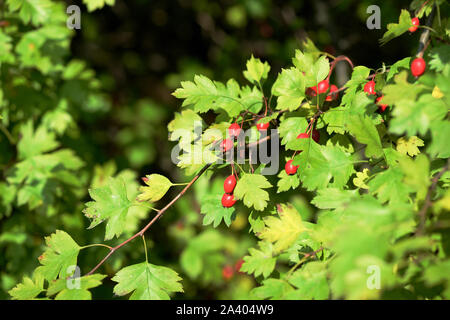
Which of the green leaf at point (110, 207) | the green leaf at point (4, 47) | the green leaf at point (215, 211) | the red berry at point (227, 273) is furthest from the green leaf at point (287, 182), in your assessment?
the red berry at point (227, 273)

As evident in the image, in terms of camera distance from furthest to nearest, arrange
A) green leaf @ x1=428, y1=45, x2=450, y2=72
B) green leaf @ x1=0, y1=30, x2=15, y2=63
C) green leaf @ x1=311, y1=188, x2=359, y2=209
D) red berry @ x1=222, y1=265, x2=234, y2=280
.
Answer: red berry @ x1=222, y1=265, x2=234, y2=280 → green leaf @ x1=0, y1=30, x2=15, y2=63 → green leaf @ x1=311, y1=188, x2=359, y2=209 → green leaf @ x1=428, y1=45, x2=450, y2=72

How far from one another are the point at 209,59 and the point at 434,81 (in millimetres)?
4712

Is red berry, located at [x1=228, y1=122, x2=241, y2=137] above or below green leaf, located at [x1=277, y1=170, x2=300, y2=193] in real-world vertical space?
above

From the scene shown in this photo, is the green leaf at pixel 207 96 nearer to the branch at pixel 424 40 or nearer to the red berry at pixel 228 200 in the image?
the red berry at pixel 228 200

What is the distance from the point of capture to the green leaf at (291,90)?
5.50ft

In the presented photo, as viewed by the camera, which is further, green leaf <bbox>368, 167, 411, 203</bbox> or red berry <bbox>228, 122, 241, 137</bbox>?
red berry <bbox>228, 122, 241, 137</bbox>

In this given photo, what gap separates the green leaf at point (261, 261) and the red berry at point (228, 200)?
242mm

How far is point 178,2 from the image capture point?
18.4ft

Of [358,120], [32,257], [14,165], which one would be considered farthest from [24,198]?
[358,120]

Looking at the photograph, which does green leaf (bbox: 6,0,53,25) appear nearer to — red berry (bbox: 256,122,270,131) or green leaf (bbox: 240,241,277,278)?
red berry (bbox: 256,122,270,131)

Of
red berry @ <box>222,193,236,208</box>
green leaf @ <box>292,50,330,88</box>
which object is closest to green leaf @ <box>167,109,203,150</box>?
red berry @ <box>222,193,236,208</box>

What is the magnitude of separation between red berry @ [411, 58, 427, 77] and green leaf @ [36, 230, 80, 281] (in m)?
1.43

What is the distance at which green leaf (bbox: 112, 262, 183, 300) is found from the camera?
158cm
